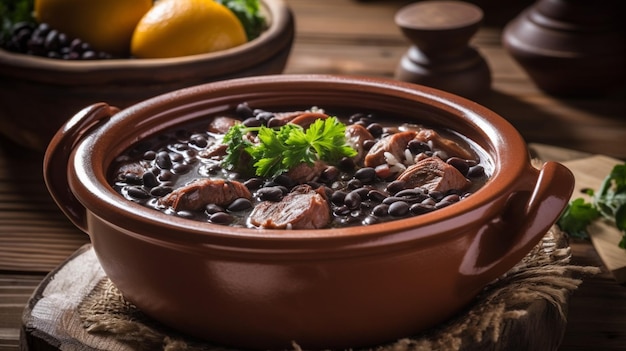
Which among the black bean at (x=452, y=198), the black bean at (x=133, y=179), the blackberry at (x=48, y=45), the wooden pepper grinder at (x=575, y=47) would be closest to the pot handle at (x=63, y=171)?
the black bean at (x=133, y=179)

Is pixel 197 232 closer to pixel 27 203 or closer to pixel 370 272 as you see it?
pixel 370 272

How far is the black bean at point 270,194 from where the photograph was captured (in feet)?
6.66

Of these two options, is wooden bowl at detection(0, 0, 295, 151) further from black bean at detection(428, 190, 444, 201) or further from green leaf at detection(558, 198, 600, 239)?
black bean at detection(428, 190, 444, 201)

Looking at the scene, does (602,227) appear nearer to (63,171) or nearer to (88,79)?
(63,171)

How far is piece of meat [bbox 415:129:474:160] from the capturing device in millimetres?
2236

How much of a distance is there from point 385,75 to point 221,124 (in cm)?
220

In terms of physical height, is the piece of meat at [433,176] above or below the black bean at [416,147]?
above

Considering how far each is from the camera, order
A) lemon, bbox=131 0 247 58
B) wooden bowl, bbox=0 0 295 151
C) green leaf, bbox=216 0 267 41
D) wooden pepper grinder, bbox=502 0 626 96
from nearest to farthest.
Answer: wooden bowl, bbox=0 0 295 151 → lemon, bbox=131 0 247 58 → green leaf, bbox=216 0 267 41 → wooden pepper grinder, bbox=502 0 626 96

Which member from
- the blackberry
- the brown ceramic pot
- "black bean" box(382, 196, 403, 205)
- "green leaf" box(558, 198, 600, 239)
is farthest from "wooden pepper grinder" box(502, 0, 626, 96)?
"black bean" box(382, 196, 403, 205)

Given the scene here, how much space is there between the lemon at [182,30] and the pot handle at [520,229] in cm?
173

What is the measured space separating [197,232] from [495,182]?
64 centimetres

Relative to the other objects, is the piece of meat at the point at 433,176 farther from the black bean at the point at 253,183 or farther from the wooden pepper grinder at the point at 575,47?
the wooden pepper grinder at the point at 575,47

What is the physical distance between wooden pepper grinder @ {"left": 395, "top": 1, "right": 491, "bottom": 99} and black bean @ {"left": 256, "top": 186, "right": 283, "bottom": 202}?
2.10 metres

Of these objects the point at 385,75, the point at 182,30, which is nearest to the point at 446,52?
the point at 385,75
